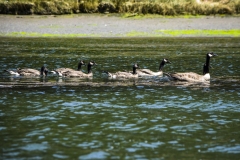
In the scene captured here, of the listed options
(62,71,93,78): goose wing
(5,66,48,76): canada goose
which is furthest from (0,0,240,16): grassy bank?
(5,66,48,76): canada goose

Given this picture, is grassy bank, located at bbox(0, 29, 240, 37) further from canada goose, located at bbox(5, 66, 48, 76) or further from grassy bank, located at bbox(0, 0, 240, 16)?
canada goose, located at bbox(5, 66, 48, 76)

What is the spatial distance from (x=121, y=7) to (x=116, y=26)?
6899 mm

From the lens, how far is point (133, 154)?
12938mm

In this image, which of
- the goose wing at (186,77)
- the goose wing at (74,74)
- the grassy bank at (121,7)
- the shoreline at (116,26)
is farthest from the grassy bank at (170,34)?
the goose wing at (186,77)

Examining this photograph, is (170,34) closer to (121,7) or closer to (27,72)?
(121,7)

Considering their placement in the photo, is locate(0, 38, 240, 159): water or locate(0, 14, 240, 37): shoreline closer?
locate(0, 38, 240, 159): water

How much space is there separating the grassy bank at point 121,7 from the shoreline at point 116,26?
1.94m

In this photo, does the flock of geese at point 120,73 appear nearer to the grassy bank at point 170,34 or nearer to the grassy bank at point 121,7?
the grassy bank at point 170,34

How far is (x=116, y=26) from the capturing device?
5619 cm

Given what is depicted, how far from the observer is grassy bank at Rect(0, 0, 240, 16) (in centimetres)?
6159

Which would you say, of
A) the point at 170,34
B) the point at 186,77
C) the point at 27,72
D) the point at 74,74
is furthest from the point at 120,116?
the point at 170,34

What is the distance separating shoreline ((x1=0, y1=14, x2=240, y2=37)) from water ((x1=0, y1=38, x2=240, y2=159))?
2054 cm

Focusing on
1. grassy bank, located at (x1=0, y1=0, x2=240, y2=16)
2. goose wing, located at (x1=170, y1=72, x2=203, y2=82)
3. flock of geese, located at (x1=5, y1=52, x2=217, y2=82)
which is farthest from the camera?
grassy bank, located at (x1=0, y1=0, x2=240, y2=16)

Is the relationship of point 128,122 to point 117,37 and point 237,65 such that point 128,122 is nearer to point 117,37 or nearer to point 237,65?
point 237,65
